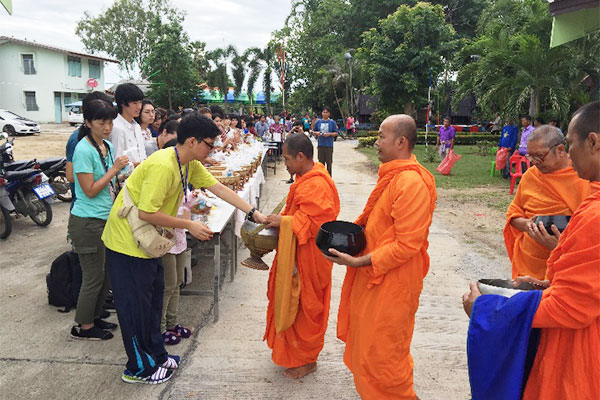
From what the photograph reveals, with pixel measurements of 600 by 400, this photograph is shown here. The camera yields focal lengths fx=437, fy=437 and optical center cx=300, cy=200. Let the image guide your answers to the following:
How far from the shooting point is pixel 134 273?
263 centimetres

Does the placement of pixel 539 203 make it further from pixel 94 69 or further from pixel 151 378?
pixel 94 69

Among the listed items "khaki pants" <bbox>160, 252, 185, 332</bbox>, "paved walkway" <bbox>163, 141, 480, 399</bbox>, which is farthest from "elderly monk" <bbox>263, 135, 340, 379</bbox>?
"khaki pants" <bbox>160, 252, 185, 332</bbox>

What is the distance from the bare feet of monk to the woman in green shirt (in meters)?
1.56

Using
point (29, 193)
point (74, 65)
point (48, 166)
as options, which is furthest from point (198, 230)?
point (74, 65)

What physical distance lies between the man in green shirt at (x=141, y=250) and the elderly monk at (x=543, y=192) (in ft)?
5.62

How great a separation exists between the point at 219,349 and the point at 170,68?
80.7 feet

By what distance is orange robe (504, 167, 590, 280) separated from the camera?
8.63 ft

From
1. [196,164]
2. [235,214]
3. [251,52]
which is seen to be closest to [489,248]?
[235,214]

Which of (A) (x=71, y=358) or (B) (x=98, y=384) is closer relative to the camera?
(B) (x=98, y=384)

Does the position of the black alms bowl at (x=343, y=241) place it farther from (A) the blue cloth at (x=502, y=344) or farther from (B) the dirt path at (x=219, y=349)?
(B) the dirt path at (x=219, y=349)

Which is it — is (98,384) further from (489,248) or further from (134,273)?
(489,248)

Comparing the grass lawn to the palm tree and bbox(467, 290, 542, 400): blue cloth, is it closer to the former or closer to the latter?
bbox(467, 290, 542, 400): blue cloth

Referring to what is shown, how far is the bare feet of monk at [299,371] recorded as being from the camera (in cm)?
298

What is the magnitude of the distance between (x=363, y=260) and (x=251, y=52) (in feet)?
95.4
